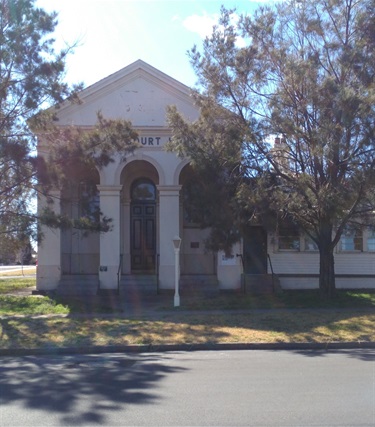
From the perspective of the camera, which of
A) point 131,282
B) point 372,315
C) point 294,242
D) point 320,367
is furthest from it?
point 294,242

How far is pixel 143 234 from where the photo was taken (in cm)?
2378

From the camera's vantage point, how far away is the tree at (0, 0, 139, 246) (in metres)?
15.0

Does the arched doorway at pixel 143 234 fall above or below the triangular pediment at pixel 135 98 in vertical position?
below

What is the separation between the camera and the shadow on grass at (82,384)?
6.74 metres

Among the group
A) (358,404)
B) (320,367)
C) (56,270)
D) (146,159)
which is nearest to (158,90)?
(146,159)

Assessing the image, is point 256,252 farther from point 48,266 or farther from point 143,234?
point 48,266

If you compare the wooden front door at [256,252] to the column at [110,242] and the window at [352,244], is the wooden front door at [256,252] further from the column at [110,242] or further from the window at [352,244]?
the column at [110,242]

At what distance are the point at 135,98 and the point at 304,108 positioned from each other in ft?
25.5

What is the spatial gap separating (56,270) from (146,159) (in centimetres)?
546

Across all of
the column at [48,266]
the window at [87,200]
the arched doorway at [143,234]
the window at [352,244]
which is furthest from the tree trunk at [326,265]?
the column at [48,266]

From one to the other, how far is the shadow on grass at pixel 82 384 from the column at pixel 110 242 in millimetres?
9719

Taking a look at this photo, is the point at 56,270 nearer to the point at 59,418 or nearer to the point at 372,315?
the point at 372,315

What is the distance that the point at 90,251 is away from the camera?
907 inches

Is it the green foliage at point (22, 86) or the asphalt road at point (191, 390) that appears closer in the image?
the asphalt road at point (191, 390)
